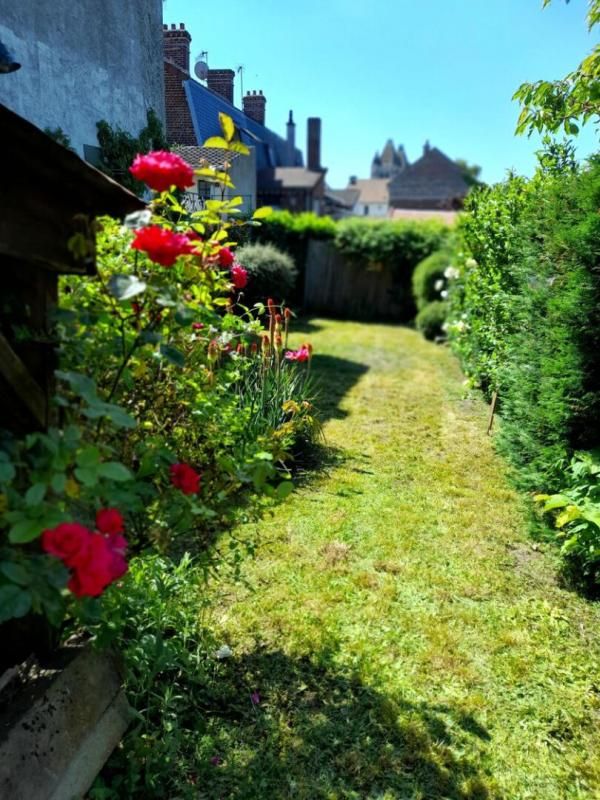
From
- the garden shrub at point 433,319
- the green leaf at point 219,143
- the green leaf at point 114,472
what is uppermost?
the green leaf at point 219,143

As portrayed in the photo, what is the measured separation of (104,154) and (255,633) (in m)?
3.36

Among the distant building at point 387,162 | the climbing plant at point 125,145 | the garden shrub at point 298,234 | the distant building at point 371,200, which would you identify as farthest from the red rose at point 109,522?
the distant building at point 387,162

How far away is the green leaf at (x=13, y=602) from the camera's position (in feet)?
3.85

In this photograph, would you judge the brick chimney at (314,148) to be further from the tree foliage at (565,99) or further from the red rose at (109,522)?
the red rose at (109,522)

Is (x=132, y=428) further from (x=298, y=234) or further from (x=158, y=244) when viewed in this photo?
(x=298, y=234)

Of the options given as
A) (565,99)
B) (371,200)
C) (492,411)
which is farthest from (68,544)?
(371,200)

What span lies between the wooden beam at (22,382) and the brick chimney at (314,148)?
31.3m

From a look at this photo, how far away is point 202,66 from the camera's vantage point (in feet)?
11.9

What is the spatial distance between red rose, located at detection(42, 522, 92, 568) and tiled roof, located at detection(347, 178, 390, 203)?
6293cm

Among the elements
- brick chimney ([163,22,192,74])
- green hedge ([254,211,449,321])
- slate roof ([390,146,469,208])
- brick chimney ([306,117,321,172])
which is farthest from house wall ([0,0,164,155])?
slate roof ([390,146,469,208])

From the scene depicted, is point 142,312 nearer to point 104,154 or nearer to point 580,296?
point 580,296

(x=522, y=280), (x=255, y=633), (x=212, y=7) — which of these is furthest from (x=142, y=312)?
(x=522, y=280)

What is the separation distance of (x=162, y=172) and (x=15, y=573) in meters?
0.98

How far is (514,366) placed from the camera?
403 cm
